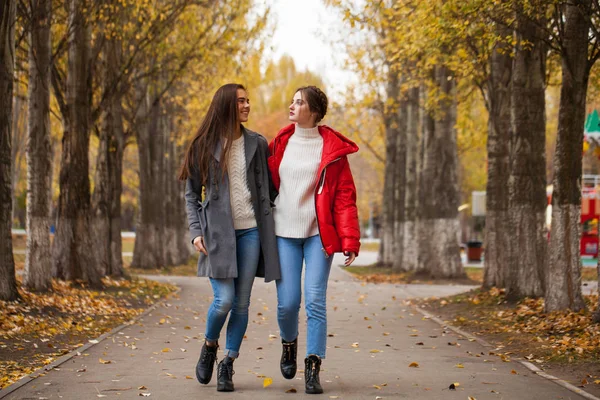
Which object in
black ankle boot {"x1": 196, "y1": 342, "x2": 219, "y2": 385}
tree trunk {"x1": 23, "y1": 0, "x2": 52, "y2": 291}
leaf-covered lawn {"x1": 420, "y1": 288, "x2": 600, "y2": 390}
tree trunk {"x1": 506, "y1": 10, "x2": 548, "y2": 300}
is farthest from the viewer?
tree trunk {"x1": 23, "y1": 0, "x2": 52, "y2": 291}

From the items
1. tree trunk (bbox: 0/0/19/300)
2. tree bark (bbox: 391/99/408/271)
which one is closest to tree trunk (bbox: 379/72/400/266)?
tree bark (bbox: 391/99/408/271)

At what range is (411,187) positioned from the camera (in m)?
30.1

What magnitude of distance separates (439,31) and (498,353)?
583 centimetres

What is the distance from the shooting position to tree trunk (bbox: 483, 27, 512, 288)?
18.1 meters

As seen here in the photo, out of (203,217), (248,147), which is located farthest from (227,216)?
(248,147)

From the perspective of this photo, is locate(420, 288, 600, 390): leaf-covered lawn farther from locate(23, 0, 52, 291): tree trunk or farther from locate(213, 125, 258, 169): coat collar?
locate(23, 0, 52, 291): tree trunk

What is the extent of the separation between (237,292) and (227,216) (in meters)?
0.59

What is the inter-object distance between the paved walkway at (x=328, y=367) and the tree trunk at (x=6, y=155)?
1.86 meters

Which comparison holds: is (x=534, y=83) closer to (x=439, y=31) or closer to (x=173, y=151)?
(x=439, y=31)

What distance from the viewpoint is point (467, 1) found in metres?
13.2

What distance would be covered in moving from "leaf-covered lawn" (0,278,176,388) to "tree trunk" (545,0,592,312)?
5739 millimetres

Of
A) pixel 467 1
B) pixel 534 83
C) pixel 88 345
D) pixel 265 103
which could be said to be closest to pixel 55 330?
pixel 88 345

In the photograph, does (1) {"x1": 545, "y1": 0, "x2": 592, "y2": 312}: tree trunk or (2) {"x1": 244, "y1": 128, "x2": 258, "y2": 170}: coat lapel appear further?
(1) {"x1": 545, "y1": 0, "x2": 592, "y2": 312}: tree trunk

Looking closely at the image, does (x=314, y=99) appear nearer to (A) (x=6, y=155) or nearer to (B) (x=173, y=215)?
(A) (x=6, y=155)
